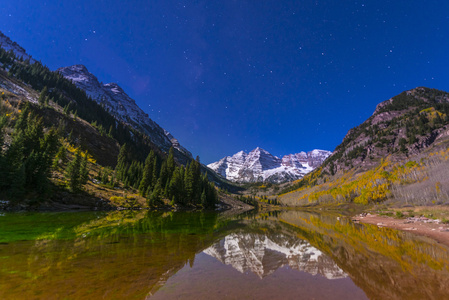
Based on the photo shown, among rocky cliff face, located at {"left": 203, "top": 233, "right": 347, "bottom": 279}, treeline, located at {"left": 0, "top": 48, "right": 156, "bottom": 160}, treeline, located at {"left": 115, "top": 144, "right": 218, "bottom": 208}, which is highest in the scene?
treeline, located at {"left": 0, "top": 48, "right": 156, "bottom": 160}

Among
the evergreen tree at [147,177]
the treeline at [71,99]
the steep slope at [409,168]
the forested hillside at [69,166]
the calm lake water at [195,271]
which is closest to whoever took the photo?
the calm lake water at [195,271]

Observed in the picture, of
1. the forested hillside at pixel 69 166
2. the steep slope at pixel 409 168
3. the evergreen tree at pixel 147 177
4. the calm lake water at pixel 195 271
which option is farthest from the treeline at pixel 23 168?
the steep slope at pixel 409 168

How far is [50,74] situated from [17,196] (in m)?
210

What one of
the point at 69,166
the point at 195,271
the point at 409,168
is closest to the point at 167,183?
the point at 69,166

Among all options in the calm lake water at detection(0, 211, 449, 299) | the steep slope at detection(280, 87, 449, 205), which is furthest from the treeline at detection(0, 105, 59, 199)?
the steep slope at detection(280, 87, 449, 205)

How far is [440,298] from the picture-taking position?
29.2ft

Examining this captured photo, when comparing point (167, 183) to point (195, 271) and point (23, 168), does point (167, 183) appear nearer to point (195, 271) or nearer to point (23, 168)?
point (23, 168)

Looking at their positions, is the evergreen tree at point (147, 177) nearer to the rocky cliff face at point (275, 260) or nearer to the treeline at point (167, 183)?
the treeline at point (167, 183)

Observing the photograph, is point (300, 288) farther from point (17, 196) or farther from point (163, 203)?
point (163, 203)

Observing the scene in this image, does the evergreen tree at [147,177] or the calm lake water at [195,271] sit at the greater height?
the evergreen tree at [147,177]

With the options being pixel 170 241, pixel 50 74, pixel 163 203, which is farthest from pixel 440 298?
pixel 50 74

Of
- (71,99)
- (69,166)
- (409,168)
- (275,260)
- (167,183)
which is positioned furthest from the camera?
(71,99)

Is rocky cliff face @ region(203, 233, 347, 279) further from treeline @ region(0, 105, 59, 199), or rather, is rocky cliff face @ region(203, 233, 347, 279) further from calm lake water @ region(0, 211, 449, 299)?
treeline @ region(0, 105, 59, 199)

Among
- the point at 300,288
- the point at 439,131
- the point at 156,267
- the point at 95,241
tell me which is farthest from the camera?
the point at 439,131
